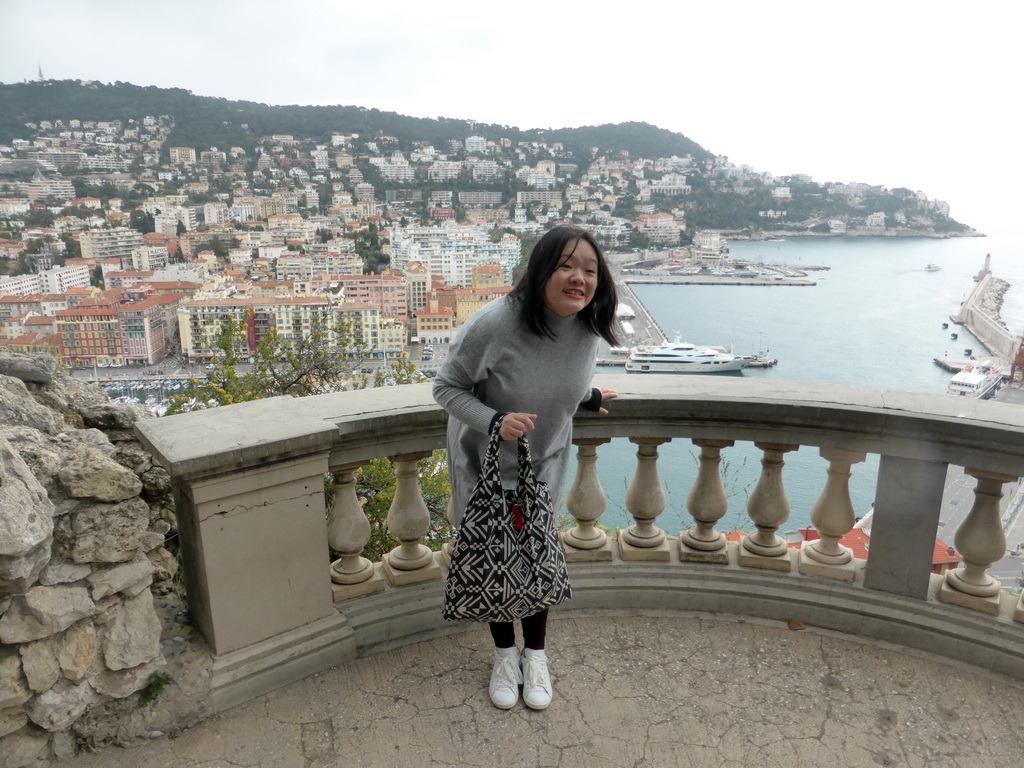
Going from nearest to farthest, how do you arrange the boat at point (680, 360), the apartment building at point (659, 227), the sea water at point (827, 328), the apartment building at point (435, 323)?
the sea water at point (827, 328) < the boat at point (680, 360) < the apartment building at point (435, 323) < the apartment building at point (659, 227)

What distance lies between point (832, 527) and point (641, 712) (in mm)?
738

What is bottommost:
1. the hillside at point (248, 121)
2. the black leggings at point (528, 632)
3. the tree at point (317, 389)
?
the tree at point (317, 389)

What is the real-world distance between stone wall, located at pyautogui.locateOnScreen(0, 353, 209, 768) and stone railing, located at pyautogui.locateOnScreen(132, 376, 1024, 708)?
107mm

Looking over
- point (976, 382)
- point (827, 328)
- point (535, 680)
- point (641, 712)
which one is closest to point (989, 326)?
point (827, 328)

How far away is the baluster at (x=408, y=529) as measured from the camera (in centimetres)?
189

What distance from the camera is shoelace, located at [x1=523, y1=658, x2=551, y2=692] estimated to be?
1664mm

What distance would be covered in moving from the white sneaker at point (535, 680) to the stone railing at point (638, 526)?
305mm

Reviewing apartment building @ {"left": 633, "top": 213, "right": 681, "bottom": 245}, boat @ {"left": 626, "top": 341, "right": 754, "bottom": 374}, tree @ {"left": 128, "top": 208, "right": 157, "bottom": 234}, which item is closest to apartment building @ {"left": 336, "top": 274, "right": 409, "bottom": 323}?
boat @ {"left": 626, "top": 341, "right": 754, "bottom": 374}

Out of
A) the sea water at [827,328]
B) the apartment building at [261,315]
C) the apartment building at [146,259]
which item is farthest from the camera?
the apartment building at [146,259]

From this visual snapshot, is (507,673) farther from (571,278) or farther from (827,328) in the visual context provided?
(827,328)

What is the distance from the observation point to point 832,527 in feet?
6.37

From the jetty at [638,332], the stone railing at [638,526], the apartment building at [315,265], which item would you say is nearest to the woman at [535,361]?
the stone railing at [638,526]

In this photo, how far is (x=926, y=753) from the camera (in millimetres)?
1530

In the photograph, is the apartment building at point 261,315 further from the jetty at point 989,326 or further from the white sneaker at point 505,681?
the jetty at point 989,326
